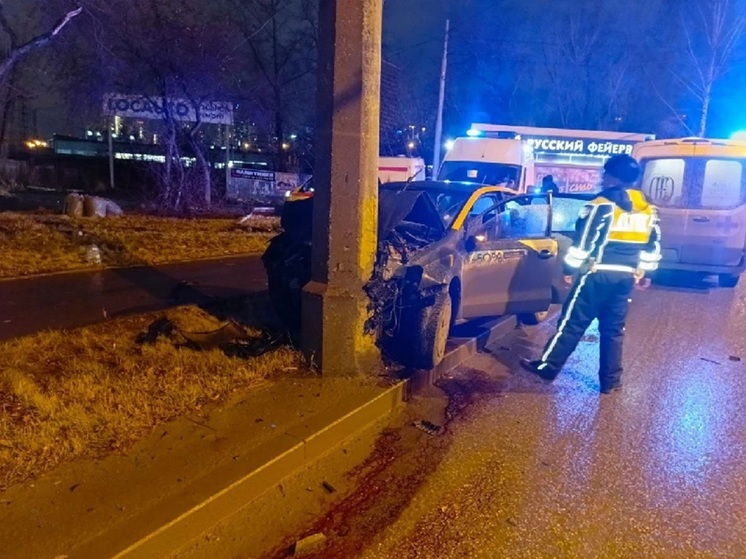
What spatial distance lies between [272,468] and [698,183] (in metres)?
9.08

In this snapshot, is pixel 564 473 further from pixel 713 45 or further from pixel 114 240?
pixel 713 45

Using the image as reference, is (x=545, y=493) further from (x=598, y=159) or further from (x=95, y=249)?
(x=598, y=159)

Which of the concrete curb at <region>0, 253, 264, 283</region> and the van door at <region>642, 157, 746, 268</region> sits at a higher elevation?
the van door at <region>642, 157, 746, 268</region>

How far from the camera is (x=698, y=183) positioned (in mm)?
9867

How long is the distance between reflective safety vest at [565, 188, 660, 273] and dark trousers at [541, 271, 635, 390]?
119 millimetres

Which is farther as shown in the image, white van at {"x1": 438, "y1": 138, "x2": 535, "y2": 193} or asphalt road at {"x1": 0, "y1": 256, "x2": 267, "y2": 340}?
white van at {"x1": 438, "y1": 138, "x2": 535, "y2": 193}

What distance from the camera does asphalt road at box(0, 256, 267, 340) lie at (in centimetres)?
605

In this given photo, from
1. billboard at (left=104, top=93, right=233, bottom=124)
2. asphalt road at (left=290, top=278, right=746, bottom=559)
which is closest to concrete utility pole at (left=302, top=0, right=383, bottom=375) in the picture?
asphalt road at (left=290, top=278, right=746, bottom=559)

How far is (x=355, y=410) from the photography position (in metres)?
4.26

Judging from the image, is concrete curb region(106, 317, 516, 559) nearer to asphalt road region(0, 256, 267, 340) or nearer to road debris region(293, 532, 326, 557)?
road debris region(293, 532, 326, 557)

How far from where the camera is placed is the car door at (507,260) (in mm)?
5922

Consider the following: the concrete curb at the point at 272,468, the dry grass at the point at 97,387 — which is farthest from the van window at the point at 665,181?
the dry grass at the point at 97,387

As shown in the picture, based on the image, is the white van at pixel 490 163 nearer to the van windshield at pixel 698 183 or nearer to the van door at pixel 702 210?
the van windshield at pixel 698 183

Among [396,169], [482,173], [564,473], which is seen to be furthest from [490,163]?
[564,473]
